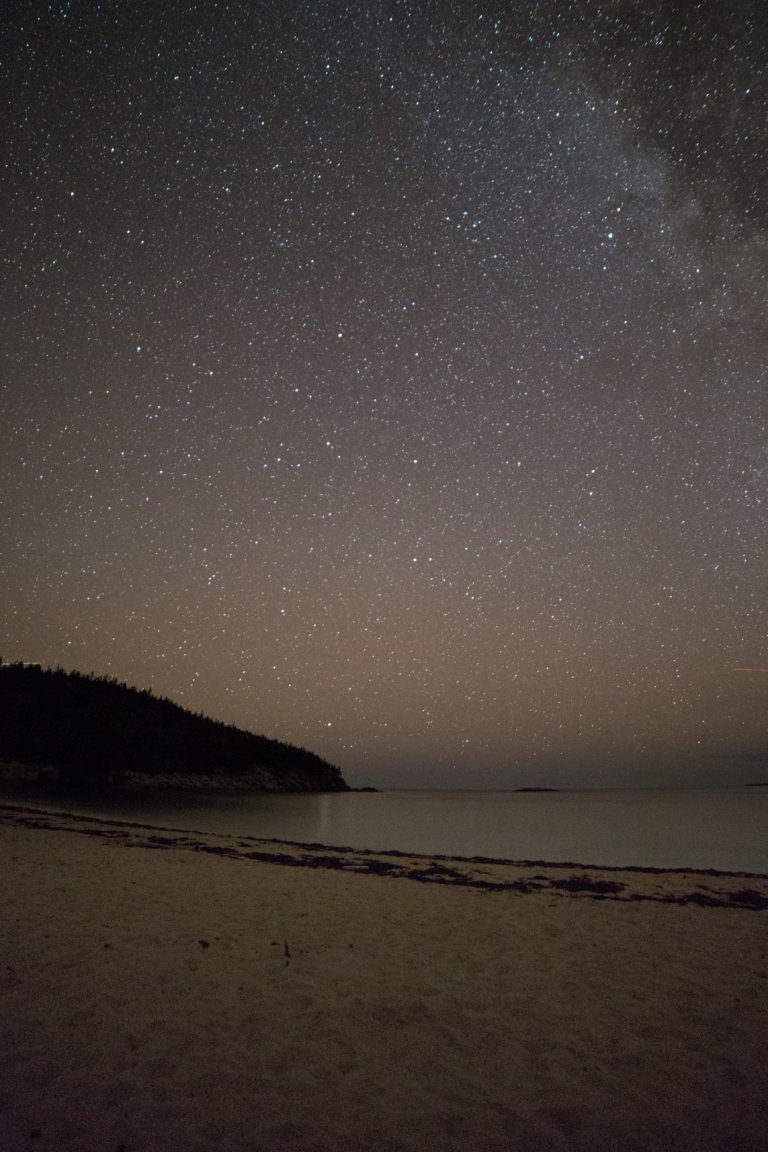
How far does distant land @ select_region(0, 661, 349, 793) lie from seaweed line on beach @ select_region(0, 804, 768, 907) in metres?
60.8

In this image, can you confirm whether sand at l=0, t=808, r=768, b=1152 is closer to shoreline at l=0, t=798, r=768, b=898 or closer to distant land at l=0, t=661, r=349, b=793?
shoreline at l=0, t=798, r=768, b=898

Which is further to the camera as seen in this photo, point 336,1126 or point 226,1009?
point 226,1009

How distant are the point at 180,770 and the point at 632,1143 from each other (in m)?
113

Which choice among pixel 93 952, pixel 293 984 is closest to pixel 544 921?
pixel 293 984

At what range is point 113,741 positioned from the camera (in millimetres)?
93000

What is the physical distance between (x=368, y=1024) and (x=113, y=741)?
9949 cm

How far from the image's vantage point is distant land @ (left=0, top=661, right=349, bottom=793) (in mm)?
78188

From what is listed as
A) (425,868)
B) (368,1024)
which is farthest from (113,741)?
(368,1024)

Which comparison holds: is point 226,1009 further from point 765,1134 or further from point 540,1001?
point 765,1134

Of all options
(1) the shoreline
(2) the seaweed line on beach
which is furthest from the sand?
(1) the shoreline

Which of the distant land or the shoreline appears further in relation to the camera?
the distant land

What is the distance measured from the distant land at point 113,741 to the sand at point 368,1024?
253 feet

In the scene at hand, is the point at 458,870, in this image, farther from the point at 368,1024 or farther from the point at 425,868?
the point at 368,1024

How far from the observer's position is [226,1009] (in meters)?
5.68
